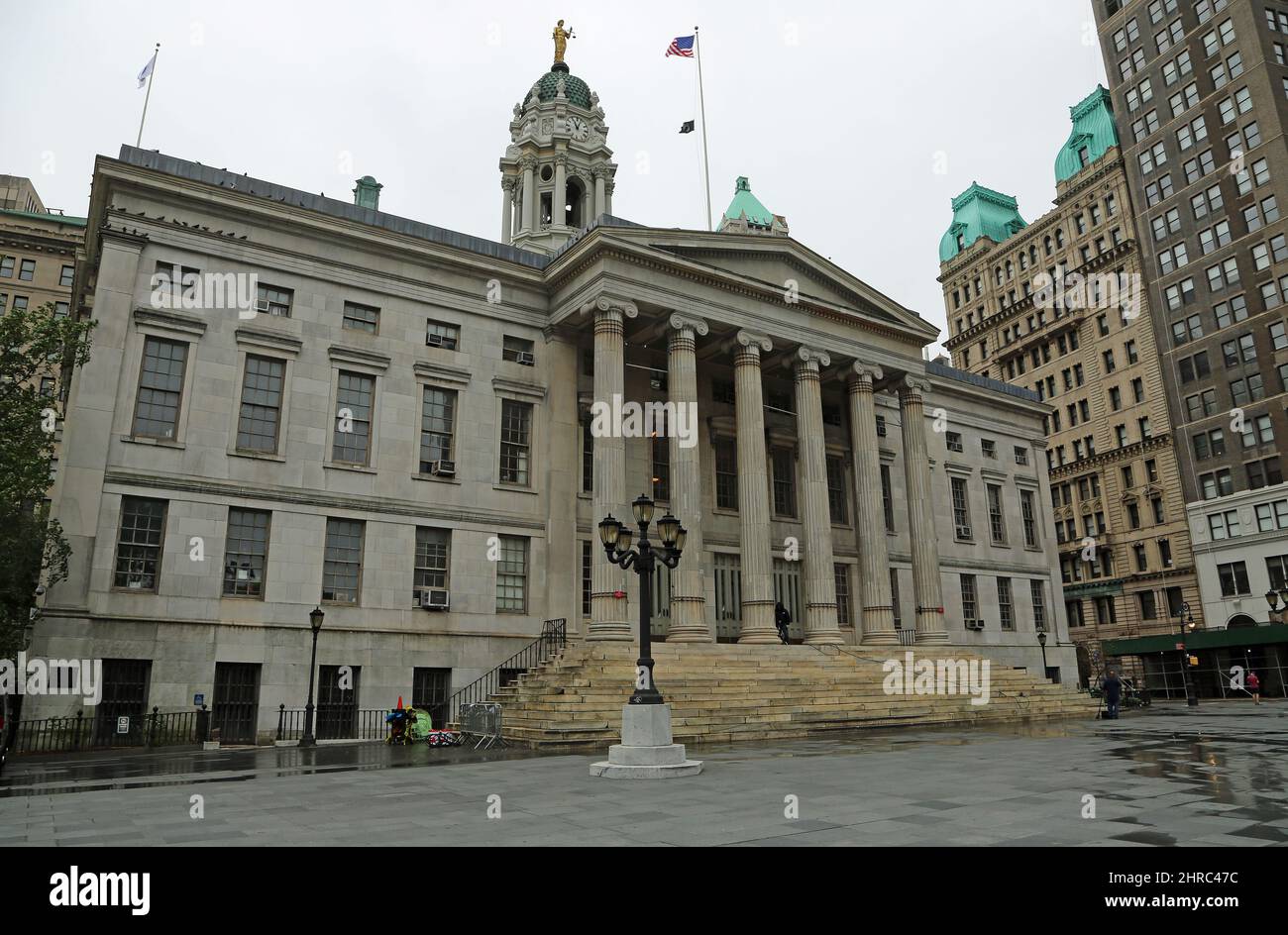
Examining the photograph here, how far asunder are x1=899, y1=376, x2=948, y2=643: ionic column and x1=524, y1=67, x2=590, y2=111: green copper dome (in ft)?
129

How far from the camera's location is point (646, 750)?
14555 mm

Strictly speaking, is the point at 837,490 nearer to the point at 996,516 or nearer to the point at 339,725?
the point at 996,516

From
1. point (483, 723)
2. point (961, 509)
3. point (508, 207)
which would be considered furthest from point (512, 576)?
point (508, 207)

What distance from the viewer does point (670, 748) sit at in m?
14.8

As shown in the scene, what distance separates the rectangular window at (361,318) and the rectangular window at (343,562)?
735cm

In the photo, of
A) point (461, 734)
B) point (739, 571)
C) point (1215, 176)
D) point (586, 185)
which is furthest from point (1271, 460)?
point (461, 734)

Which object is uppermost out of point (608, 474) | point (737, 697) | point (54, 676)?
point (608, 474)

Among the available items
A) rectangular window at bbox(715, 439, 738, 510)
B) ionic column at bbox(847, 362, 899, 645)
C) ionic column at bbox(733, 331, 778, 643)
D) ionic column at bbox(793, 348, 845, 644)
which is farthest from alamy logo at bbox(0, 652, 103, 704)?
ionic column at bbox(847, 362, 899, 645)

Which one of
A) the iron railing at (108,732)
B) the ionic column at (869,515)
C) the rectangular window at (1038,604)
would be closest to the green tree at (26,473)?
the iron railing at (108,732)

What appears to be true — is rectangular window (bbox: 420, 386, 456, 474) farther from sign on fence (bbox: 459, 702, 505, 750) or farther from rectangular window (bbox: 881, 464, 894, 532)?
rectangular window (bbox: 881, 464, 894, 532)

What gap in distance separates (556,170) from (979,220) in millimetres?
57201

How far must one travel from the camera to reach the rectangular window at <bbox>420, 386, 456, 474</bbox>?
31.2 metres
